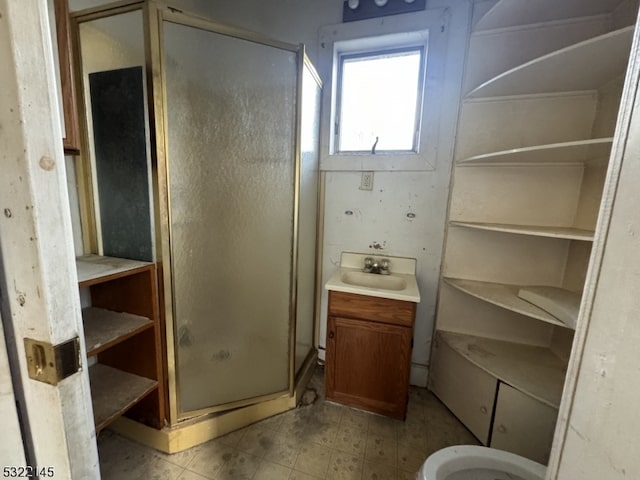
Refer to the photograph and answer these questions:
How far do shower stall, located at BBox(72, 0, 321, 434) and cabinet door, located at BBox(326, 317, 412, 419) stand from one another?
280 millimetres

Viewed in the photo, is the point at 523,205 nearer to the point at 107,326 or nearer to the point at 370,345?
the point at 370,345

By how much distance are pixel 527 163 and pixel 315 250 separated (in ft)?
4.54

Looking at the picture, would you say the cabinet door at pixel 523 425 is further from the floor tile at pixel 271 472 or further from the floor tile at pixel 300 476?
the floor tile at pixel 271 472

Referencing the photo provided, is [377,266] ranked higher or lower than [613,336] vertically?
lower

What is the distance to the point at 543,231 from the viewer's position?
49.5 inches

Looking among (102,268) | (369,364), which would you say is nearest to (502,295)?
(369,364)

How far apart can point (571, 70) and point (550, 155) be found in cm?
37

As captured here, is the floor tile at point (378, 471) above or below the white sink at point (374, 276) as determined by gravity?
below

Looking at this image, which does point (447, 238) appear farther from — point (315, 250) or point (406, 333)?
point (315, 250)

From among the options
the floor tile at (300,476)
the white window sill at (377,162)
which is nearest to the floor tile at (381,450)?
the floor tile at (300,476)

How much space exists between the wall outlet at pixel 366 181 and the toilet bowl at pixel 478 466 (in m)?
1.43

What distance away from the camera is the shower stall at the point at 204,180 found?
43.3 inches

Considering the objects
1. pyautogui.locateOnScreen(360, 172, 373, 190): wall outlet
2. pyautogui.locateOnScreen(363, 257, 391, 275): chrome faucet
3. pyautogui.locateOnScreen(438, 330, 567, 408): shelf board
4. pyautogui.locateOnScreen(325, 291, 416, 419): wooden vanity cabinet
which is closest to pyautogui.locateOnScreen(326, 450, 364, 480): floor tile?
pyautogui.locateOnScreen(325, 291, 416, 419): wooden vanity cabinet

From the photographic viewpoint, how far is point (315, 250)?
6.55 ft
